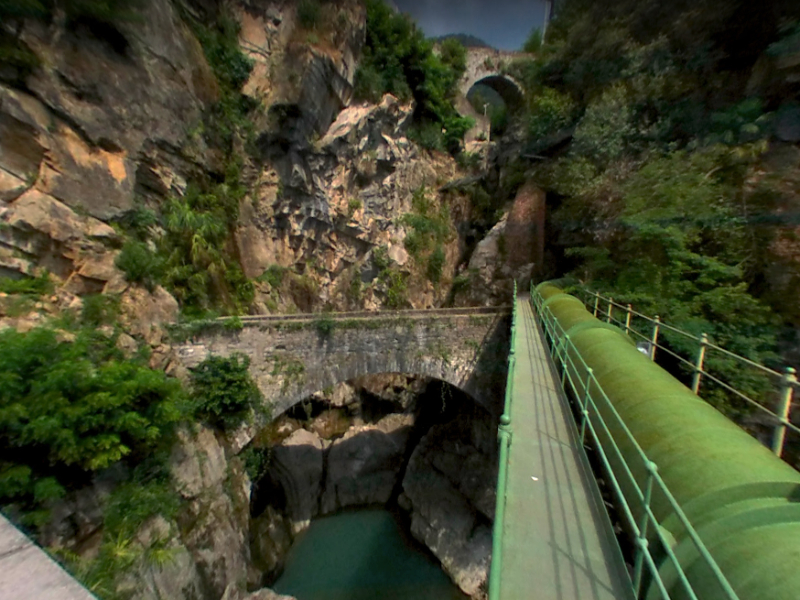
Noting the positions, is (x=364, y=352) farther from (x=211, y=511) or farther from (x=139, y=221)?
(x=139, y=221)

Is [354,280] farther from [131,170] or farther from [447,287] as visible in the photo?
[131,170]

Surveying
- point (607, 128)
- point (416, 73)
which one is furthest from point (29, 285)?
point (416, 73)

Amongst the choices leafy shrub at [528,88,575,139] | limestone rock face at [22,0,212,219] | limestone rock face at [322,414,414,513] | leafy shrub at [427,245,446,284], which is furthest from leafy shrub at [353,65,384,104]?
limestone rock face at [322,414,414,513]

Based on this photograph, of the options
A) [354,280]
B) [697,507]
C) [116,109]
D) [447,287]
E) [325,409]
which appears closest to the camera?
[697,507]

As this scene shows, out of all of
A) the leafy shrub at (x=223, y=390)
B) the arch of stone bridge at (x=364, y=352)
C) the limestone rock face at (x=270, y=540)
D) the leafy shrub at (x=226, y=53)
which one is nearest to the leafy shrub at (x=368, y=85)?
the leafy shrub at (x=226, y=53)

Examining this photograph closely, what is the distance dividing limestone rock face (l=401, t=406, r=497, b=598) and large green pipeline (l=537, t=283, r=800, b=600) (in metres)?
8.14

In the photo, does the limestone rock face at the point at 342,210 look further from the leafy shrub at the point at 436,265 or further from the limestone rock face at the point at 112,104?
the limestone rock face at the point at 112,104

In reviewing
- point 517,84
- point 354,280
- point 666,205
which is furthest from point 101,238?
point 517,84

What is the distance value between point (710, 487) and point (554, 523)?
2.95ft

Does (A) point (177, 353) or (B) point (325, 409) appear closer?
(A) point (177, 353)

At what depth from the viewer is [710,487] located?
1672 mm

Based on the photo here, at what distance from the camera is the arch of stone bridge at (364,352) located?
8562 mm

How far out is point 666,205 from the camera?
7953 millimetres

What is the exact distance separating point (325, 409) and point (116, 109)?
1178cm
